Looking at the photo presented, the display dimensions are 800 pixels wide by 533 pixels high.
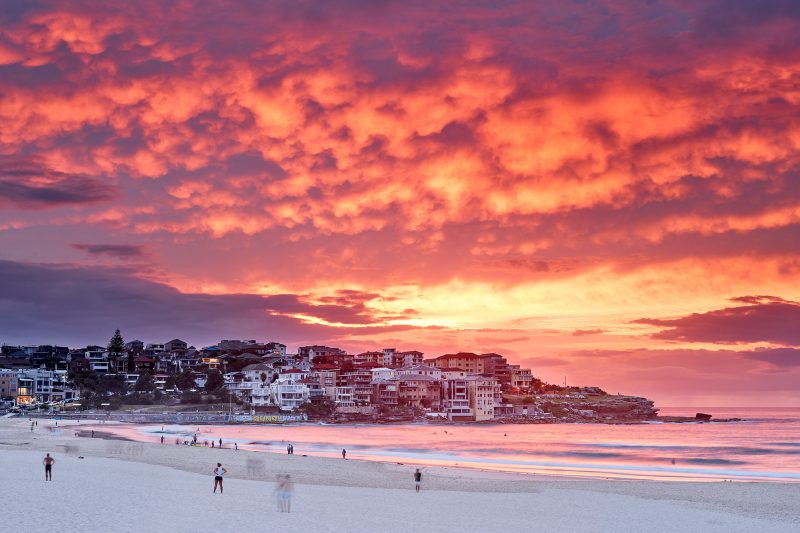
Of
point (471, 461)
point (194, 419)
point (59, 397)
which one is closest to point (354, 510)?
point (471, 461)

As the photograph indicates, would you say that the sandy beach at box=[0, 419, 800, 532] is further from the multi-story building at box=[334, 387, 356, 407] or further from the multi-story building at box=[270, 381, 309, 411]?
the multi-story building at box=[334, 387, 356, 407]

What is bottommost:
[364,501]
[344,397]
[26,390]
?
[344,397]

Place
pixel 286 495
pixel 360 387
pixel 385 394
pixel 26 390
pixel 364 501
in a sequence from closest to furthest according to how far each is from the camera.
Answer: pixel 286 495
pixel 364 501
pixel 360 387
pixel 26 390
pixel 385 394

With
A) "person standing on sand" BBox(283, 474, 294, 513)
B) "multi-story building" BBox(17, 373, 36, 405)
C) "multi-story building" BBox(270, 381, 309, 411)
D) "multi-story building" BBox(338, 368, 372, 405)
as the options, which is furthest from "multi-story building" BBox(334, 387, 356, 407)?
"person standing on sand" BBox(283, 474, 294, 513)

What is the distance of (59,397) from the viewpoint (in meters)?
199

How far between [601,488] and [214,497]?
80.1 ft

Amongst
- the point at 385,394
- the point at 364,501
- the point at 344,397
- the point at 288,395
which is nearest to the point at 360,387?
the point at 344,397

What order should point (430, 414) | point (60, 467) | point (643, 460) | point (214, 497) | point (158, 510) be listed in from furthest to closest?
point (430, 414)
point (643, 460)
point (60, 467)
point (214, 497)
point (158, 510)

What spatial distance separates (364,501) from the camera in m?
33.7

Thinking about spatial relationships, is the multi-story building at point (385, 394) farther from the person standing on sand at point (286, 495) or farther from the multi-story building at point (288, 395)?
the person standing on sand at point (286, 495)

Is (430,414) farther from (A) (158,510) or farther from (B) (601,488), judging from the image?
(A) (158,510)

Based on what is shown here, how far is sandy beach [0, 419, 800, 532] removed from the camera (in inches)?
996

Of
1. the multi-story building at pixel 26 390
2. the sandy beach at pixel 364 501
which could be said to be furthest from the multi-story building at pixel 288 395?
the sandy beach at pixel 364 501

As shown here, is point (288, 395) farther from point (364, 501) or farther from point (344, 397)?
point (364, 501)
